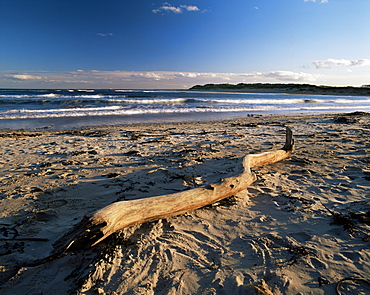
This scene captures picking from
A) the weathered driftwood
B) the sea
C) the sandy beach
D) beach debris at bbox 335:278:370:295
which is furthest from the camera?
the sea

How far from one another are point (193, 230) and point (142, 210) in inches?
24.0

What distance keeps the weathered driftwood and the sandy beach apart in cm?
10

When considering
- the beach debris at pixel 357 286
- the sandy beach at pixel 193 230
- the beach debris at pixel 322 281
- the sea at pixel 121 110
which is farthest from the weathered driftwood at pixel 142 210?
the sea at pixel 121 110

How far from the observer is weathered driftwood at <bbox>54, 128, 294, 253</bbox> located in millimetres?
1838

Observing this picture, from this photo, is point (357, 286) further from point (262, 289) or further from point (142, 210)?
point (142, 210)

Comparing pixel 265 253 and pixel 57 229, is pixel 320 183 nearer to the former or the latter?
pixel 265 253

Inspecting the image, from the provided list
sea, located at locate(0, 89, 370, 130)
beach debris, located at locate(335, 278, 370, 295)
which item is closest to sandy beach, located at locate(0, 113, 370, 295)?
beach debris, located at locate(335, 278, 370, 295)

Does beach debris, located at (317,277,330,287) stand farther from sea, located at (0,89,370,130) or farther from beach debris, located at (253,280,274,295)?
sea, located at (0,89,370,130)

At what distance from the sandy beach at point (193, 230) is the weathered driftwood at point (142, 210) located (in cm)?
10

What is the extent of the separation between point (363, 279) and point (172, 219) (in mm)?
1781

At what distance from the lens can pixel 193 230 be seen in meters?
2.23

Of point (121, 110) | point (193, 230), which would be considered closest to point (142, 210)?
point (193, 230)

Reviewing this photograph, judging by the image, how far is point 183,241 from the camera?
2070 mm

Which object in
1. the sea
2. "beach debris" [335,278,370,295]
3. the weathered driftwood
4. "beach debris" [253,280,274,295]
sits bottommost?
"beach debris" [253,280,274,295]
